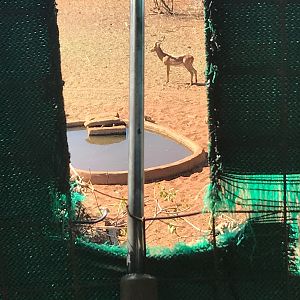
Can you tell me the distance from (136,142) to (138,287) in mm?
529

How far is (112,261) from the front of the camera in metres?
2.51

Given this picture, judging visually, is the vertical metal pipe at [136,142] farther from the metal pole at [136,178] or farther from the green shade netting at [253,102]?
the green shade netting at [253,102]

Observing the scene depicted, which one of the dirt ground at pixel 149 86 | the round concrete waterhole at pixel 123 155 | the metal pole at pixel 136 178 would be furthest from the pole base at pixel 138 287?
the round concrete waterhole at pixel 123 155

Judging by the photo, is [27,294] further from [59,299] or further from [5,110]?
[5,110]

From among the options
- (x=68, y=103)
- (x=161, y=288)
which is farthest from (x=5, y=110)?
(x=68, y=103)

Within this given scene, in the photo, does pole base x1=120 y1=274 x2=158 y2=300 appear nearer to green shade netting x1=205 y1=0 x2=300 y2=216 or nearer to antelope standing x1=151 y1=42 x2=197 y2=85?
green shade netting x1=205 y1=0 x2=300 y2=216

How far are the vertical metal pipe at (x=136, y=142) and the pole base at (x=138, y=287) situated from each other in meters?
0.06

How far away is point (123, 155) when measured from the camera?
291 inches

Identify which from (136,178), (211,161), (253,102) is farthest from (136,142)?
(253,102)

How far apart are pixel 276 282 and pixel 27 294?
0.95m

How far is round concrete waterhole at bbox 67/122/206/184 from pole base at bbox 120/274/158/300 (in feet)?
12.6

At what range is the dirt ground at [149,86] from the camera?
550cm

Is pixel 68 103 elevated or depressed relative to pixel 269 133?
depressed

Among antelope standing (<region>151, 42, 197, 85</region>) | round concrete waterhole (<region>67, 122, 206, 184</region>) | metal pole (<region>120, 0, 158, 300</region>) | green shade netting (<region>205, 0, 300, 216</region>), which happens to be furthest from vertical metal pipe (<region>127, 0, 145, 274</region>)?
antelope standing (<region>151, 42, 197, 85</region>)
